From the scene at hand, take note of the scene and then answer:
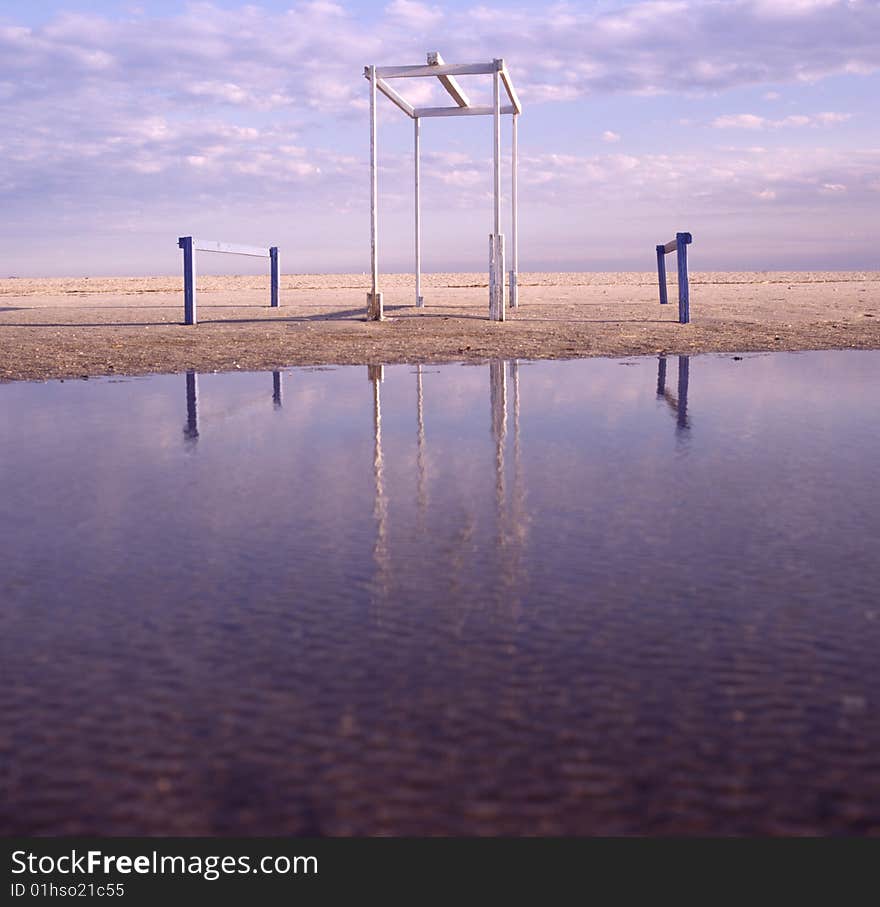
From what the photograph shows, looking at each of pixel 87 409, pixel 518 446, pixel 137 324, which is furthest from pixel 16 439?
pixel 137 324

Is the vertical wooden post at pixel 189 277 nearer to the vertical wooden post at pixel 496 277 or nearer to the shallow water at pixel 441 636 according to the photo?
the vertical wooden post at pixel 496 277

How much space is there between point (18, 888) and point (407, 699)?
1.06 metres

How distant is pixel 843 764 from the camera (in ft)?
8.45

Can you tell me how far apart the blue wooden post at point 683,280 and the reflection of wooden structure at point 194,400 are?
337 inches

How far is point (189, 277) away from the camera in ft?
60.8

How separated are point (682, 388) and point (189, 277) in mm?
10363

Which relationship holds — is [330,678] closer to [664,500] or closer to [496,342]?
[664,500]

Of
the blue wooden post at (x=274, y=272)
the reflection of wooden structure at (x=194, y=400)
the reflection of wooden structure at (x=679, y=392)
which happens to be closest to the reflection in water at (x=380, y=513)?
the reflection of wooden structure at (x=194, y=400)

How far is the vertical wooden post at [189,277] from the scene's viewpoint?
18500 mm

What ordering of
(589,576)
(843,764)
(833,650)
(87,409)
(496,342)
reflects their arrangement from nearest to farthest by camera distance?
1. (843,764)
2. (833,650)
3. (589,576)
4. (87,409)
5. (496,342)

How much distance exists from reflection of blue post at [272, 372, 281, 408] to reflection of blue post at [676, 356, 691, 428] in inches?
129

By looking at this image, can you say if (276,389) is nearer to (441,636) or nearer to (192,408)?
(192,408)

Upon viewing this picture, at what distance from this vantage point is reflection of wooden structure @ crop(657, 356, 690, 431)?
8.44 m

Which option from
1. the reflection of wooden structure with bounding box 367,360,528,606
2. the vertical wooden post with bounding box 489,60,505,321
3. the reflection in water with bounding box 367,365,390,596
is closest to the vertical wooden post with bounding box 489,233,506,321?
the vertical wooden post with bounding box 489,60,505,321
